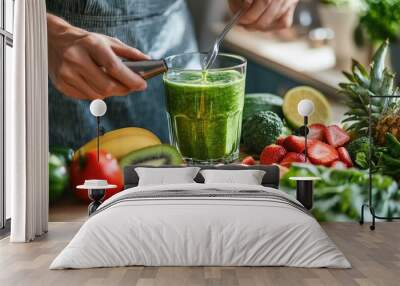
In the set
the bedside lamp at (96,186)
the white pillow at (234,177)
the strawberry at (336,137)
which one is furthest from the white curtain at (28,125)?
the strawberry at (336,137)

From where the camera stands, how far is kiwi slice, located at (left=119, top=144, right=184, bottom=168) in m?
6.59

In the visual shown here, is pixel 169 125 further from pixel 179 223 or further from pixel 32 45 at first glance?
pixel 179 223

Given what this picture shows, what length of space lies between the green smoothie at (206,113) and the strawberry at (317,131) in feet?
2.40

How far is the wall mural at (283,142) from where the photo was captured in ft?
21.4

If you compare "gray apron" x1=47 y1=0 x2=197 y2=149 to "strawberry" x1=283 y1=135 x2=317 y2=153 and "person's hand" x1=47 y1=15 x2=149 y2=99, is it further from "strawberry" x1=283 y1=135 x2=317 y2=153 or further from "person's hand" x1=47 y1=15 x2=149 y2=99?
"strawberry" x1=283 y1=135 x2=317 y2=153

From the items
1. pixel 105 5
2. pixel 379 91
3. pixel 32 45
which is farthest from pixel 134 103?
pixel 379 91

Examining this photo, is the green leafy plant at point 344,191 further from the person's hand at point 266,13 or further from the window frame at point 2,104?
the window frame at point 2,104

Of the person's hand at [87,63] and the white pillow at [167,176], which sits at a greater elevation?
the person's hand at [87,63]

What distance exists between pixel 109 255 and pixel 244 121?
2827 mm

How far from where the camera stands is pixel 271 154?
6609mm

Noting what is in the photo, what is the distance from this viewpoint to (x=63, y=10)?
6699 millimetres

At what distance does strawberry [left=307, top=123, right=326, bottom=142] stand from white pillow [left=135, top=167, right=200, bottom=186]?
49.0 inches

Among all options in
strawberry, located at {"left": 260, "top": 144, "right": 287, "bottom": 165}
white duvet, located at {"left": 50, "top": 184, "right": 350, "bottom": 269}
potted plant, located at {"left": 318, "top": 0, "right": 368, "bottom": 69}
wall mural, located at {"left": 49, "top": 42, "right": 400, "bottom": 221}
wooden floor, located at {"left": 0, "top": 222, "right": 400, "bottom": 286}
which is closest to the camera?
wooden floor, located at {"left": 0, "top": 222, "right": 400, "bottom": 286}

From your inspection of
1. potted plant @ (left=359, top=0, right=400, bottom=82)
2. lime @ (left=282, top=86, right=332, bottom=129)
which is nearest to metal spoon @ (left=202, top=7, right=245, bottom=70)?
lime @ (left=282, top=86, right=332, bottom=129)
